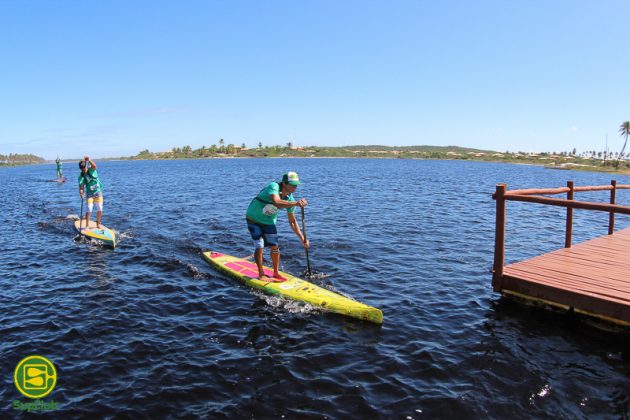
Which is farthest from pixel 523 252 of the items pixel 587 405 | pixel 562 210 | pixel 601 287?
pixel 562 210

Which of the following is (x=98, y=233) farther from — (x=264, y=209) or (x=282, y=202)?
(x=282, y=202)

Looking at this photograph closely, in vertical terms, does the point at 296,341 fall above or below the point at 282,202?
below

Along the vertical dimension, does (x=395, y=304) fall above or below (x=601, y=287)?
below

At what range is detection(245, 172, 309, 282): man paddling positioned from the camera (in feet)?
33.2

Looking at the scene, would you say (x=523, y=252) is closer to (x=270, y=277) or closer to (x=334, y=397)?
(x=270, y=277)

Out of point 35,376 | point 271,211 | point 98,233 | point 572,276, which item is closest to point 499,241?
point 572,276

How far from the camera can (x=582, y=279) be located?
9180 millimetres

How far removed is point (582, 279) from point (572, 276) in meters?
0.25

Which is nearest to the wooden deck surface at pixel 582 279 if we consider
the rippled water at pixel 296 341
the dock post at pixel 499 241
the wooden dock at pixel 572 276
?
the wooden dock at pixel 572 276

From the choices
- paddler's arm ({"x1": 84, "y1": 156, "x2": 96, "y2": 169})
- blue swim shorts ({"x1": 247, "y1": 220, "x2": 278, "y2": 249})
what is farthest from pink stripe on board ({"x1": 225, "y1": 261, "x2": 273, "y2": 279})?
paddler's arm ({"x1": 84, "y1": 156, "x2": 96, "y2": 169})

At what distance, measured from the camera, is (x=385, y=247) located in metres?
16.5

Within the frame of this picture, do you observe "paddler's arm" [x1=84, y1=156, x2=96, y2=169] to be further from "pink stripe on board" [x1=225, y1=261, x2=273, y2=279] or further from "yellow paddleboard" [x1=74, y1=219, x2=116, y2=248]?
"pink stripe on board" [x1=225, y1=261, x2=273, y2=279]

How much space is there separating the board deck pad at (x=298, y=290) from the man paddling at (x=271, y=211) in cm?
36

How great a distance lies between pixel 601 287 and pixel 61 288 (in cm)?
1371
